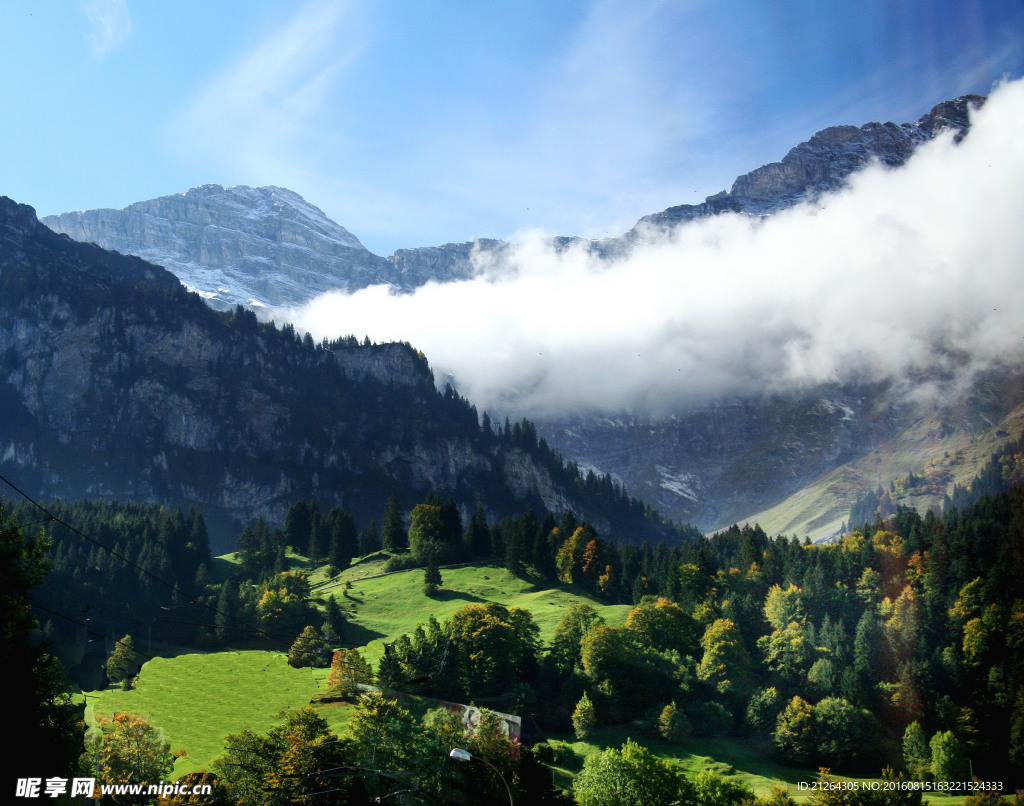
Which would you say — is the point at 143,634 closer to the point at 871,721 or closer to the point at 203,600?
the point at 203,600

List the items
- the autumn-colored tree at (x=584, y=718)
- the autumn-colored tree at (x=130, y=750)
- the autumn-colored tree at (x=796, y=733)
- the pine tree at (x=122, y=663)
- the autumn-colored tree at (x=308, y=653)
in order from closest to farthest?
the autumn-colored tree at (x=130, y=750), the pine tree at (x=122, y=663), the autumn-colored tree at (x=796, y=733), the autumn-colored tree at (x=584, y=718), the autumn-colored tree at (x=308, y=653)

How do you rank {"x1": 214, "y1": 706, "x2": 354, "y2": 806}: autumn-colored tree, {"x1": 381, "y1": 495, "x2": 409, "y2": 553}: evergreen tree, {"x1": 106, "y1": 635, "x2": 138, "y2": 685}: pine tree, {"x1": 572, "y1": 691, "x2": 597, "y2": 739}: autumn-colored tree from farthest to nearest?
{"x1": 381, "y1": 495, "x2": 409, "y2": 553}: evergreen tree < {"x1": 572, "y1": 691, "x2": 597, "y2": 739}: autumn-colored tree < {"x1": 106, "y1": 635, "x2": 138, "y2": 685}: pine tree < {"x1": 214, "y1": 706, "x2": 354, "y2": 806}: autumn-colored tree

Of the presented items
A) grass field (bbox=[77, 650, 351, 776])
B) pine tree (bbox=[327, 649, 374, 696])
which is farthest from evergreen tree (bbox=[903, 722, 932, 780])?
grass field (bbox=[77, 650, 351, 776])

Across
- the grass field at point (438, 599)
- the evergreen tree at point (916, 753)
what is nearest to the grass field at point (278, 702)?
the grass field at point (438, 599)

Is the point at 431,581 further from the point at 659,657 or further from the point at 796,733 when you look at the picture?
the point at 796,733

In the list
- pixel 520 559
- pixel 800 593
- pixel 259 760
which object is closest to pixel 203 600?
pixel 520 559

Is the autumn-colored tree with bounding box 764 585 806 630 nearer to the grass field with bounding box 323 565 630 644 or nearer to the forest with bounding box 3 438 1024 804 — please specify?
the forest with bounding box 3 438 1024 804

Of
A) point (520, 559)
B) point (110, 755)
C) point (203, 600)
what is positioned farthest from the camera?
point (520, 559)

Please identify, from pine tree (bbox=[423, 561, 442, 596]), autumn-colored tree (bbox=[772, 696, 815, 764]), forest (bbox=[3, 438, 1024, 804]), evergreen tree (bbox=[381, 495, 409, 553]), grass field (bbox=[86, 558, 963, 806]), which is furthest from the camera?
evergreen tree (bbox=[381, 495, 409, 553])

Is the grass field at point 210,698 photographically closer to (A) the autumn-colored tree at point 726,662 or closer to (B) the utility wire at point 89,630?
(B) the utility wire at point 89,630

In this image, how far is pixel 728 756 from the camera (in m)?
93.7

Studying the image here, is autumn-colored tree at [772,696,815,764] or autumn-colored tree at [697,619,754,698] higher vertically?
autumn-colored tree at [697,619,754,698]

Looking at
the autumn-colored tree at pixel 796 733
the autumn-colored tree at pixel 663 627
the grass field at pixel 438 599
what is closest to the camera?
the autumn-colored tree at pixel 796 733

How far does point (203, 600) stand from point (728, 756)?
92.5 meters
